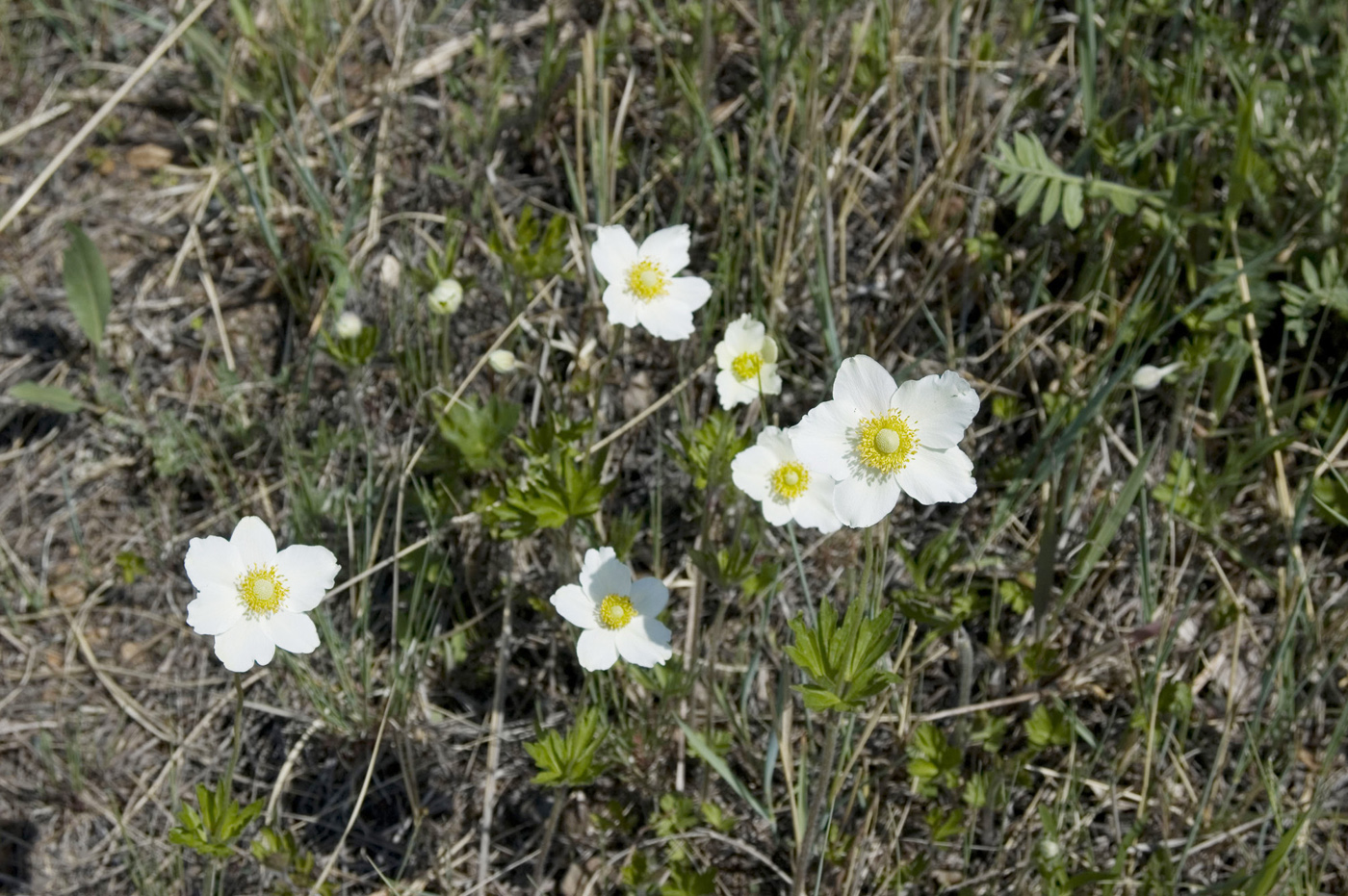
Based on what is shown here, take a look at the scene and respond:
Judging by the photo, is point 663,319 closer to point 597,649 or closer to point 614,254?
point 614,254

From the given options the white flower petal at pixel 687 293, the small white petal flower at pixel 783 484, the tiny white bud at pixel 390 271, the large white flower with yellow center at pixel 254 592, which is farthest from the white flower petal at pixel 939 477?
the tiny white bud at pixel 390 271

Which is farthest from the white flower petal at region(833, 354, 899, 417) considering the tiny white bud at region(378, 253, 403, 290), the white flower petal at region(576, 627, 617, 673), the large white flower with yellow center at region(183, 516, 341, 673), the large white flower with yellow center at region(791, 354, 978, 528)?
the tiny white bud at region(378, 253, 403, 290)

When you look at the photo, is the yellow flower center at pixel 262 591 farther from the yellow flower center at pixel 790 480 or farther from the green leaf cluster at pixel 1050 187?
the green leaf cluster at pixel 1050 187

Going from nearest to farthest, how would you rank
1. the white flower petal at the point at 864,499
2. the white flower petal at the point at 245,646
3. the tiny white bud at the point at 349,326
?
the white flower petal at the point at 864,499 → the white flower petal at the point at 245,646 → the tiny white bud at the point at 349,326

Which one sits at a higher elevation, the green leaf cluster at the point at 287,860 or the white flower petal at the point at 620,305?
the white flower petal at the point at 620,305

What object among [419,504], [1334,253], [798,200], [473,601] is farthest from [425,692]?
[1334,253]

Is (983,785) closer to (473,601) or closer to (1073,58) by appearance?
(473,601)
